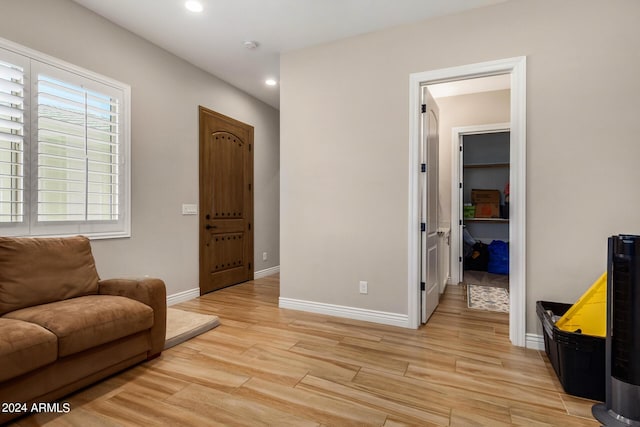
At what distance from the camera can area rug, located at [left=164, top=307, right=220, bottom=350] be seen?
2657 millimetres

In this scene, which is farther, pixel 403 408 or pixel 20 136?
pixel 20 136

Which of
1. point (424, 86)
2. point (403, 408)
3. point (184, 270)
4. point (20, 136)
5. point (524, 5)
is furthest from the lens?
point (184, 270)

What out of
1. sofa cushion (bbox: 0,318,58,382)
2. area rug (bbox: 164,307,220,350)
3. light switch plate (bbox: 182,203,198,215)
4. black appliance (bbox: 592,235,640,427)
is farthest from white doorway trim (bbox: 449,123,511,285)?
sofa cushion (bbox: 0,318,58,382)

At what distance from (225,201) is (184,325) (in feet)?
6.73

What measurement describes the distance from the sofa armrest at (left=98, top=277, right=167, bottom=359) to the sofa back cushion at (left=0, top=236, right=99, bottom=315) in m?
0.16

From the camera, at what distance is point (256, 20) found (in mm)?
3049

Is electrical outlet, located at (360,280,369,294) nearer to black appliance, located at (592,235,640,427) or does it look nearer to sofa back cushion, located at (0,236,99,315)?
black appliance, located at (592,235,640,427)

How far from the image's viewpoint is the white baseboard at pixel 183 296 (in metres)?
3.76

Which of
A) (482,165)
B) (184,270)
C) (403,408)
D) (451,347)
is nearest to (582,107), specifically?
(451,347)

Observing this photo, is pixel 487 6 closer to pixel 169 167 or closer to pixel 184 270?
pixel 169 167

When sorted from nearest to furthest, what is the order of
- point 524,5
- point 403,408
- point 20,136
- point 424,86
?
point 403,408 < point 20,136 < point 524,5 < point 424,86

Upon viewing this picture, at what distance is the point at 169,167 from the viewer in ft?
12.3

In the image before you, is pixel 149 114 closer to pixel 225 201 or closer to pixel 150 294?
pixel 225 201

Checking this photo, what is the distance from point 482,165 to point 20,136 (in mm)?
6418
